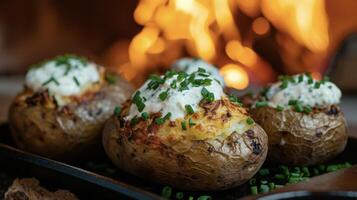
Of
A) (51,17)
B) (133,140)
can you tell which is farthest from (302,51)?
(133,140)

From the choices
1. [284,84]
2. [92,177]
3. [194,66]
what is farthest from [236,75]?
[92,177]

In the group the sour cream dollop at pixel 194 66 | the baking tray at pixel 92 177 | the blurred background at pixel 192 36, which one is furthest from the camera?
the blurred background at pixel 192 36

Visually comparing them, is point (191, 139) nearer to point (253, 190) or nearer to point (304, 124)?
point (253, 190)

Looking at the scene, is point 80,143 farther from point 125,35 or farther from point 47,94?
point 125,35

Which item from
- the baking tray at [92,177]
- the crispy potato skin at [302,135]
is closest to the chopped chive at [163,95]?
the baking tray at [92,177]

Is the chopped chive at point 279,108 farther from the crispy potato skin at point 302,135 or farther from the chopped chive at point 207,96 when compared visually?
the chopped chive at point 207,96

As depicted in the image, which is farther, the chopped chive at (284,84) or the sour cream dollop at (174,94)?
the chopped chive at (284,84)
